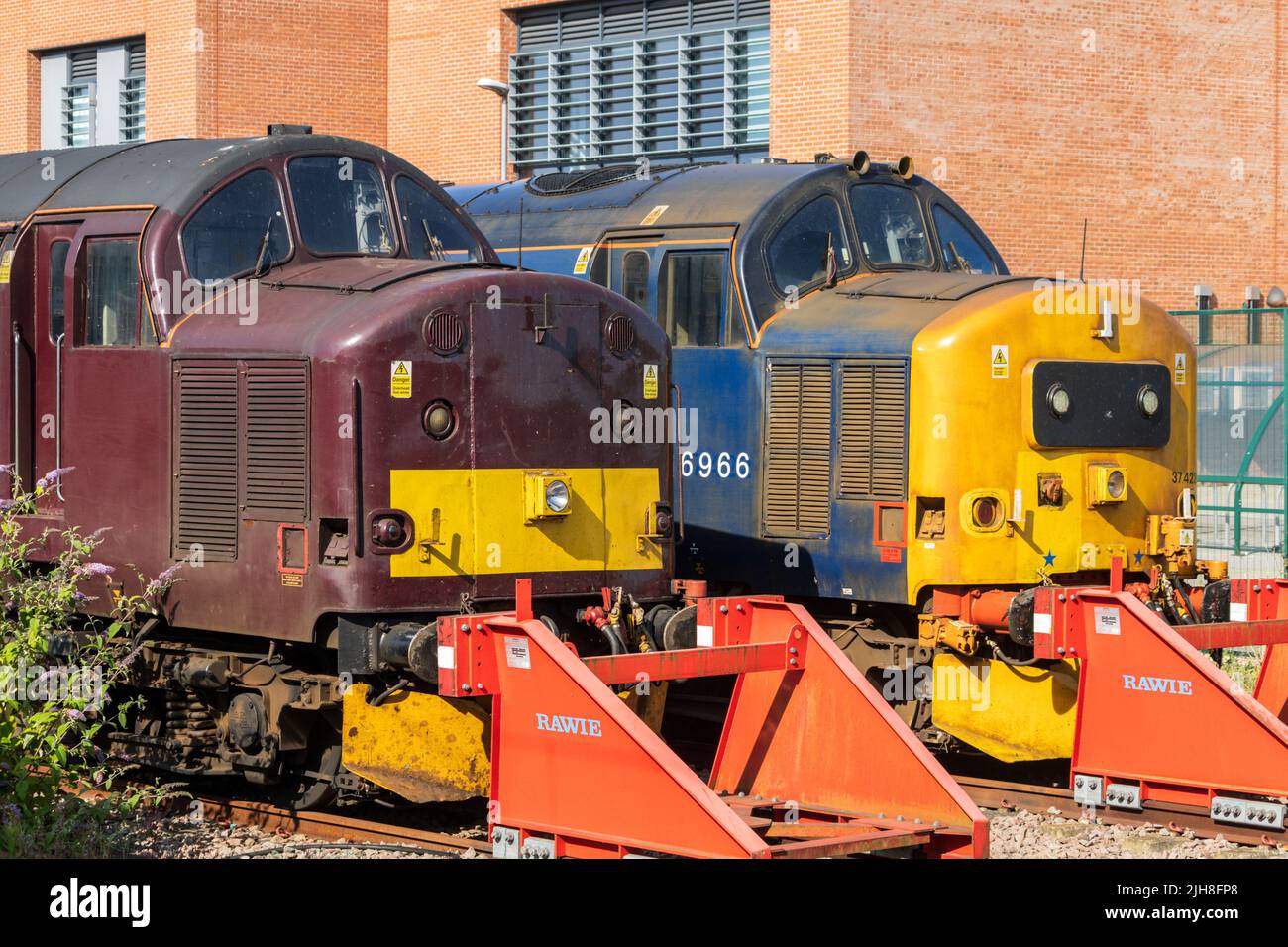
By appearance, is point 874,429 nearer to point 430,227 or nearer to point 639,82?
point 430,227

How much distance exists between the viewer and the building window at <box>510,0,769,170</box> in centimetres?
2670

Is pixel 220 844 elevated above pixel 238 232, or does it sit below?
below

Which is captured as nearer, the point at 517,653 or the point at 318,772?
the point at 517,653

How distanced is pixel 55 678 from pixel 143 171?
2755 mm

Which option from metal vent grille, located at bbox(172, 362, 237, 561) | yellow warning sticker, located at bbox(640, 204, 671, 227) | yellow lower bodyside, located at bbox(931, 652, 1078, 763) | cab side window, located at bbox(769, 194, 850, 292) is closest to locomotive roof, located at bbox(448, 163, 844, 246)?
yellow warning sticker, located at bbox(640, 204, 671, 227)

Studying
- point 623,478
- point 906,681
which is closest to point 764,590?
point 906,681

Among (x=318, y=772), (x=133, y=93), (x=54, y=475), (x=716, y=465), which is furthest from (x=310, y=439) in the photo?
(x=133, y=93)

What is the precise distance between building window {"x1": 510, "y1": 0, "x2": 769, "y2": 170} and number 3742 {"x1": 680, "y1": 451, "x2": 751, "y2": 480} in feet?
52.6

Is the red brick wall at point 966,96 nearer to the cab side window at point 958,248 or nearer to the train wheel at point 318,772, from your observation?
the cab side window at point 958,248

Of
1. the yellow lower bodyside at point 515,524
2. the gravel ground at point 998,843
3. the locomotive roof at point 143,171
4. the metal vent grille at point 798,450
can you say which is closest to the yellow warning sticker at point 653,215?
the metal vent grille at point 798,450

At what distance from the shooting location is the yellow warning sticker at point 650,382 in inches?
369

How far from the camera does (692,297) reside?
37.4 ft

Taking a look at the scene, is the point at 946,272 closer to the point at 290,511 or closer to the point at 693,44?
the point at 290,511

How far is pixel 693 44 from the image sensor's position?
2717cm
